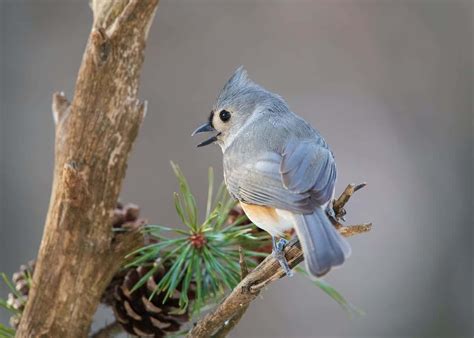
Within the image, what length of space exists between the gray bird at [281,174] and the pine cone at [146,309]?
0.72 feet

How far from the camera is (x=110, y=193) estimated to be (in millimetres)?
1263

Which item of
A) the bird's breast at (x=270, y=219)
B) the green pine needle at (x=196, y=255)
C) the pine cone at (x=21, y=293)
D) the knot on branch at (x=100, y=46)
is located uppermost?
the knot on branch at (x=100, y=46)

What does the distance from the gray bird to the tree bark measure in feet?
0.72

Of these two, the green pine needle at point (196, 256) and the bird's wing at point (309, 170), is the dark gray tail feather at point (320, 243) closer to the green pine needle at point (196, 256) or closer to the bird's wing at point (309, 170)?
the bird's wing at point (309, 170)

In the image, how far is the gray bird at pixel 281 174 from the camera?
3.48ft

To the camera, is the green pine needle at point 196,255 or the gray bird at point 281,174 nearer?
the gray bird at point 281,174

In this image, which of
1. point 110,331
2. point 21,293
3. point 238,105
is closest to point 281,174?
point 238,105

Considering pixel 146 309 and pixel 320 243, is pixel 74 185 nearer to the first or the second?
pixel 146 309

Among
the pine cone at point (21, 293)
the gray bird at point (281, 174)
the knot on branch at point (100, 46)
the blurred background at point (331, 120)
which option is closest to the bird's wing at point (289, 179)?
the gray bird at point (281, 174)

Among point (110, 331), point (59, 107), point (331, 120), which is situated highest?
point (331, 120)

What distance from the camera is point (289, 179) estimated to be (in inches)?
46.2

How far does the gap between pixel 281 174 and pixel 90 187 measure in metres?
0.34

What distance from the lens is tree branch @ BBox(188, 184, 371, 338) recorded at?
3.46ft

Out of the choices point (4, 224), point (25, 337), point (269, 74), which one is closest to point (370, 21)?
point (269, 74)
